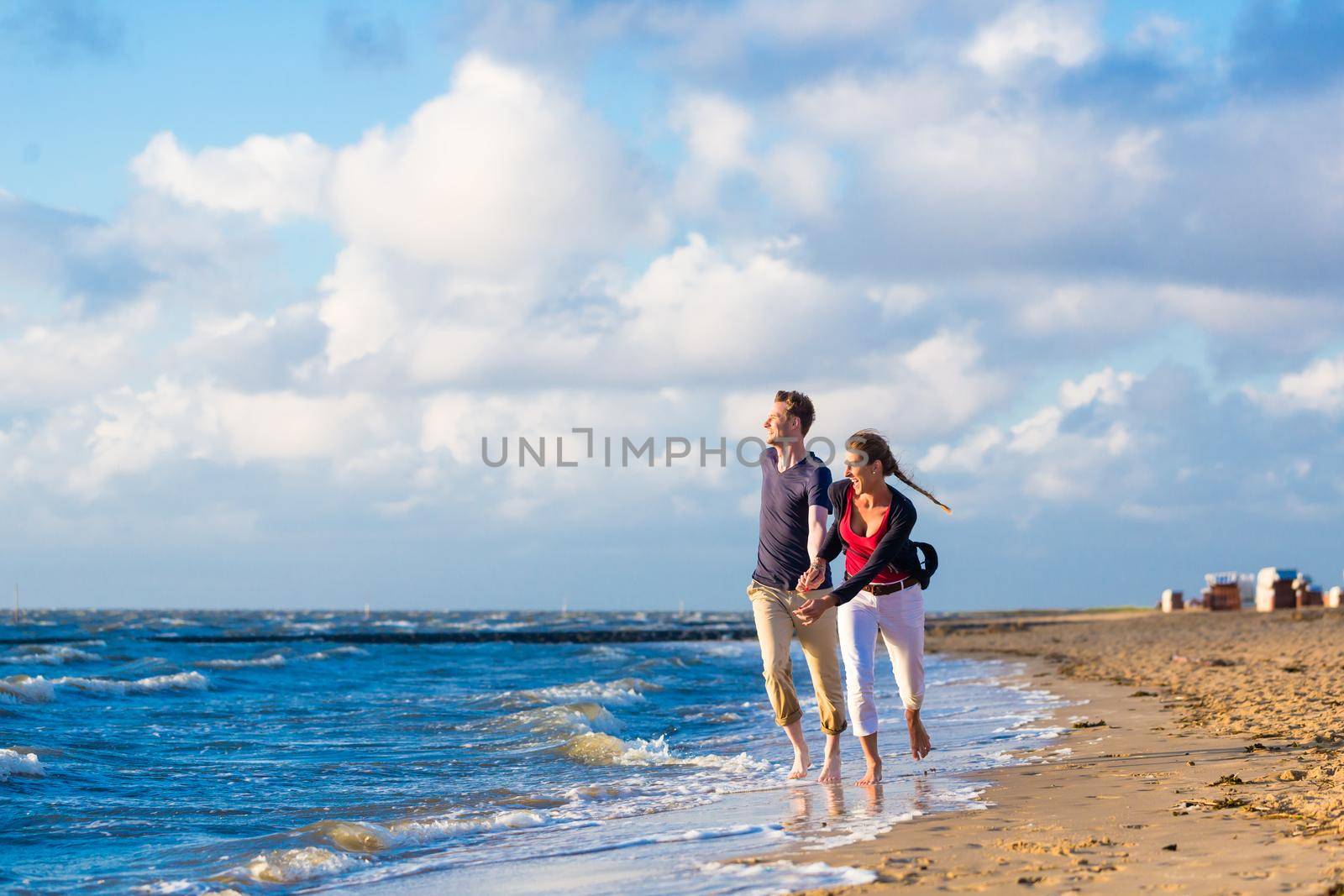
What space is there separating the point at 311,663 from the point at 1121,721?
22114mm

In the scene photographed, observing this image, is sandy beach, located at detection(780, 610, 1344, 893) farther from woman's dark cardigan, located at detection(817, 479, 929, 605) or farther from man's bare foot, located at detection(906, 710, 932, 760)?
woman's dark cardigan, located at detection(817, 479, 929, 605)

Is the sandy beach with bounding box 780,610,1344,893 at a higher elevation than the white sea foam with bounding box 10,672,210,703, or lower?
higher

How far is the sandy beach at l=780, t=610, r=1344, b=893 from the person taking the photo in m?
4.29

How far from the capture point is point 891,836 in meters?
5.39

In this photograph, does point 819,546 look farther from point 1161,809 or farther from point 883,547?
point 1161,809

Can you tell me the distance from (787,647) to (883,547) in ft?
3.38

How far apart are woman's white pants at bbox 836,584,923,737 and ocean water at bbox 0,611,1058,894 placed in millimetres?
477

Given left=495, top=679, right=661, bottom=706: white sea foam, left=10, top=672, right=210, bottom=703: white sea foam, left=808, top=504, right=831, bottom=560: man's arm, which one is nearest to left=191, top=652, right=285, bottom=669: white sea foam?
left=10, top=672, right=210, bottom=703: white sea foam

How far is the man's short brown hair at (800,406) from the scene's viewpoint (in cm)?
694

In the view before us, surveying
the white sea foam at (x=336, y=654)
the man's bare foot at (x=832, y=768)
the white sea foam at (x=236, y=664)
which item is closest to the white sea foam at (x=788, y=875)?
the man's bare foot at (x=832, y=768)

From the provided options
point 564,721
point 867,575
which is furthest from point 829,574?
point 564,721

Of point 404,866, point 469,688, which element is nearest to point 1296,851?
point 404,866

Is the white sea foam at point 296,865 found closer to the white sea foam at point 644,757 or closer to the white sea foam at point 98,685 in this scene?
the white sea foam at point 644,757

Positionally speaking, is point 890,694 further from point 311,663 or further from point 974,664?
point 311,663
